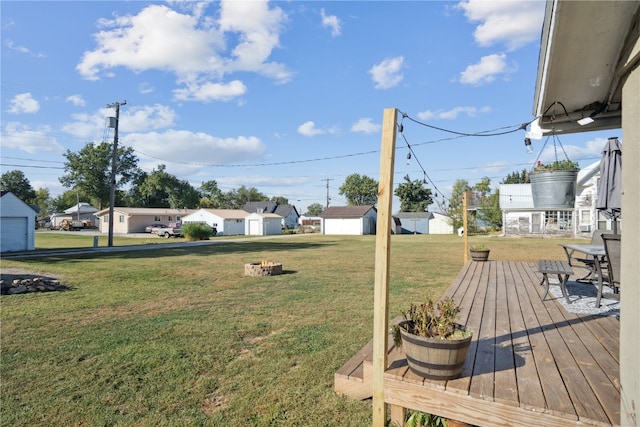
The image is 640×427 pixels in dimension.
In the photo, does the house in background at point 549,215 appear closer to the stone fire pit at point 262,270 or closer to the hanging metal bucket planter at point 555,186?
the stone fire pit at point 262,270

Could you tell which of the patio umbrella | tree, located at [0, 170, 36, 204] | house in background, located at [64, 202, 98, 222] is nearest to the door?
the patio umbrella

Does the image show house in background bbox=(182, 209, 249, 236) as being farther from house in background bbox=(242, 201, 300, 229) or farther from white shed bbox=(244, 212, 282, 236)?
house in background bbox=(242, 201, 300, 229)

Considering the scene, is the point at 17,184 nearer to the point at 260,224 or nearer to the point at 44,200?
the point at 44,200

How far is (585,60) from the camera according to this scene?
227cm

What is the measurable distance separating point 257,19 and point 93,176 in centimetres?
4991

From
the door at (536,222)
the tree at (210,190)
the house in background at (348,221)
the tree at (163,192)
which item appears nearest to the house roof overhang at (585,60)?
the door at (536,222)

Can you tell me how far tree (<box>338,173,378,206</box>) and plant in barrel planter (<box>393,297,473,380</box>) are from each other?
67.5m

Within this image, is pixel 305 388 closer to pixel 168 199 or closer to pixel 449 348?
pixel 449 348

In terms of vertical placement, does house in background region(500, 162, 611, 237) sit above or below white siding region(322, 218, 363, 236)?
above

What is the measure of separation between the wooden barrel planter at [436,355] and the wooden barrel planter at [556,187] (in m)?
2.10

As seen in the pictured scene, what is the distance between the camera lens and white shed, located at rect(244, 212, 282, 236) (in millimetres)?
40438

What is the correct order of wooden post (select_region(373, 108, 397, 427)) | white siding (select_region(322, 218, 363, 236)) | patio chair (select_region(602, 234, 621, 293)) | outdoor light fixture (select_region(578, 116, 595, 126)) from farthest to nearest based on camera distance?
white siding (select_region(322, 218, 363, 236))
patio chair (select_region(602, 234, 621, 293))
outdoor light fixture (select_region(578, 116, 595, 126))
wooden post (select_region(373, 108, 397, 427))

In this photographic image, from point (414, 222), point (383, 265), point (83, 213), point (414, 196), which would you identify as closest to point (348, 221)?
point (414, 222)

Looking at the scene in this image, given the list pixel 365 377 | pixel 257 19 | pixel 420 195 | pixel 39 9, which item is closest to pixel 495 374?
pixel 365 377
